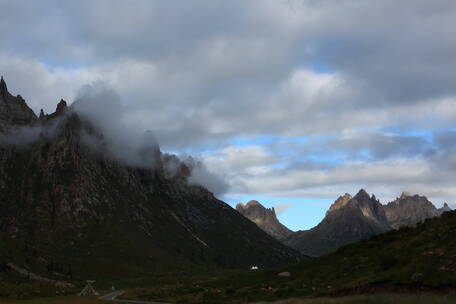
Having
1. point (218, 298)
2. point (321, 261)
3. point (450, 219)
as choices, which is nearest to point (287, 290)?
point (218, 298)

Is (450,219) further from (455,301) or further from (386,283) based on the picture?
(455,301)

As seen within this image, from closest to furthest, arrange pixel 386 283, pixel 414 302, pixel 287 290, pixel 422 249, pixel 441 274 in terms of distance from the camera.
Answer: pixel 414 302
pixel 441 274
pixel 386 283
pixel 422 249
pixel 287 290

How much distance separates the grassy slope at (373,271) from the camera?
5733 cm

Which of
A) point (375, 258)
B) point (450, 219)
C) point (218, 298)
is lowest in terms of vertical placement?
point (218, 298)

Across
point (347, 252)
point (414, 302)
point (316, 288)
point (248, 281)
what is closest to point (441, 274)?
point (414, 302)

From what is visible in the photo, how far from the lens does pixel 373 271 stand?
6875 cm

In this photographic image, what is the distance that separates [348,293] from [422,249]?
12.9m

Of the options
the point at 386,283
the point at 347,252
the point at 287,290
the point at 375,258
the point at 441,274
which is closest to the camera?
the point at 441,274

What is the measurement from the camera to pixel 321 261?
313 ft

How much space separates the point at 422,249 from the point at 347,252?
27.7 m

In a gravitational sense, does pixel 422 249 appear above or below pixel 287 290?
above

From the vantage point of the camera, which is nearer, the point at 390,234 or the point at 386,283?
the point at 386,283

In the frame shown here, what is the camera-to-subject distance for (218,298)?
76812 millimetres

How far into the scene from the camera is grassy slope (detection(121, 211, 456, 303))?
57.3m
